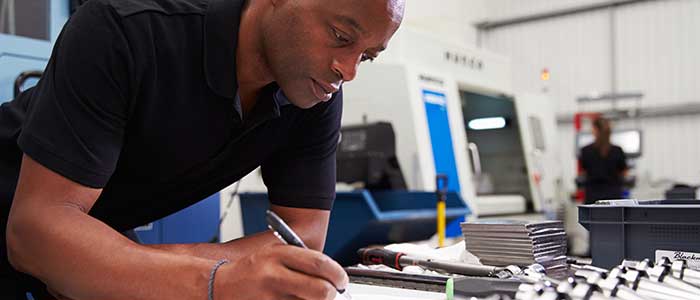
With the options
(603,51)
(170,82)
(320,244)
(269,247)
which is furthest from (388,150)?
(603,51)

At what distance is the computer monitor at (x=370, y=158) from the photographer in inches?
111

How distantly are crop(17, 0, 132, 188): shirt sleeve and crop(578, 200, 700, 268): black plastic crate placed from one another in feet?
2.68

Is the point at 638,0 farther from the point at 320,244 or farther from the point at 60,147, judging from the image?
the point at 60,147

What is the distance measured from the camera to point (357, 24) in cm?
91

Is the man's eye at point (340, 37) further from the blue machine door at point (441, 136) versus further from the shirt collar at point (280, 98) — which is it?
the blue machine door at point (441, 136)

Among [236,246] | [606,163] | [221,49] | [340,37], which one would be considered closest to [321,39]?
[340,37]

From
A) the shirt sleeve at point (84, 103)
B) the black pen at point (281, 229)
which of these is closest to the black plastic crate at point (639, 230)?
the black pen at point (281, 229)

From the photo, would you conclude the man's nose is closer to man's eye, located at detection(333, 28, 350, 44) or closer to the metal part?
man's eye, located at detection(333, 28, 350, 44)

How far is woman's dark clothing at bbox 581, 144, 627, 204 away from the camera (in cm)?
503

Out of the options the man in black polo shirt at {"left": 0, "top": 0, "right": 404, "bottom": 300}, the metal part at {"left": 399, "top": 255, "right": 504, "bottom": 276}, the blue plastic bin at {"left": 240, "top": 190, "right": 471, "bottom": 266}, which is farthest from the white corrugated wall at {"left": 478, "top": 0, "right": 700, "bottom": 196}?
the man in black polo shirt at {"left": 0, "top": 0, "right": 404, "bottom": 300}

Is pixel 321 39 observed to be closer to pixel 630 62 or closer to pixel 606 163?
pixel 606 163

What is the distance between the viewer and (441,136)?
11.4 ft

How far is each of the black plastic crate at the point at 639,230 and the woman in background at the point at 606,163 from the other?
4.12 metres

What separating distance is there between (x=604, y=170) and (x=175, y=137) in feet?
15.3
